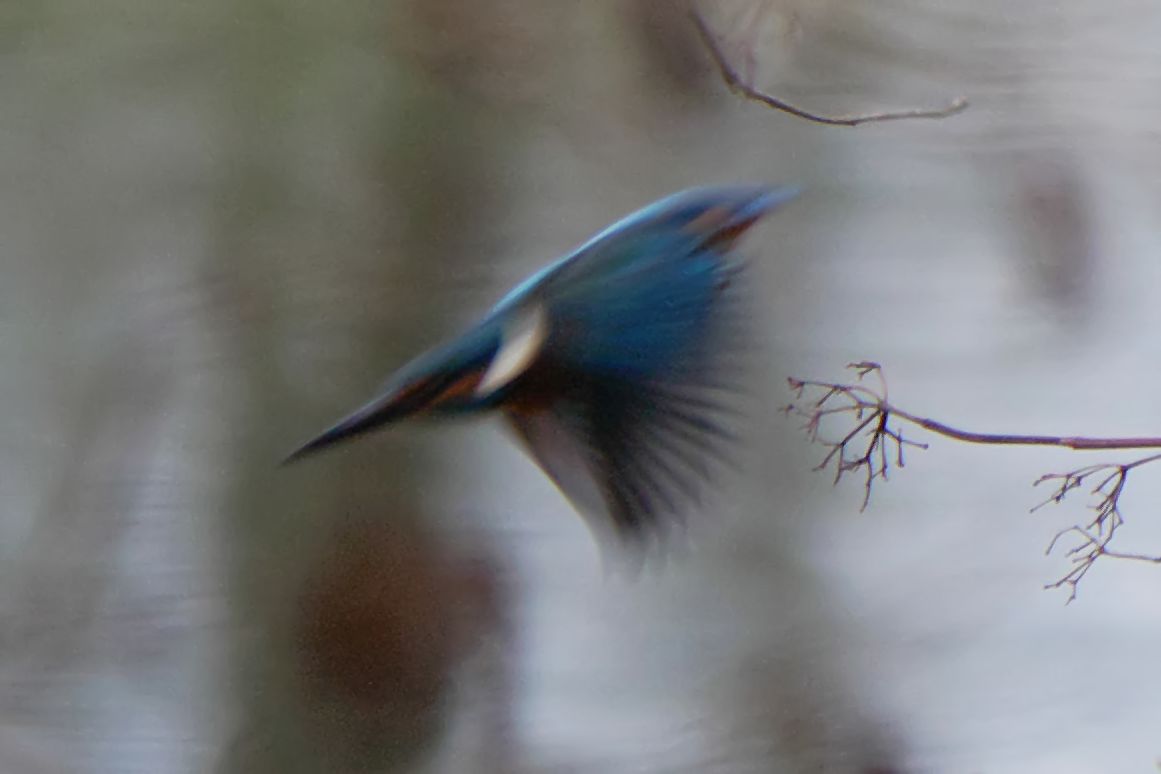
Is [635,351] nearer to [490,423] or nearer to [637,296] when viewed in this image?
[637,296]

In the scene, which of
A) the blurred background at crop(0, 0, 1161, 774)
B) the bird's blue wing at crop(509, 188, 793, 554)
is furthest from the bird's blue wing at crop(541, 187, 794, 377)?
the blurred background at crop(0, 0, 1161, 774)

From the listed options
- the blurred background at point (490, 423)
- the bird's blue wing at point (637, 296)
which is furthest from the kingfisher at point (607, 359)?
the blurred background at point (490, 423)

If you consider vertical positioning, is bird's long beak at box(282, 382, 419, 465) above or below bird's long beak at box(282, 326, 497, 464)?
below

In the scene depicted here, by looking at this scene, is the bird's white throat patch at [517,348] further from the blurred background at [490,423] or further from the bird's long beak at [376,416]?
the blurred background at [490,423]

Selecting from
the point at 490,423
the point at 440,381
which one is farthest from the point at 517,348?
the point at 490,423

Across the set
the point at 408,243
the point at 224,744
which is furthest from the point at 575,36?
the point at 224,744

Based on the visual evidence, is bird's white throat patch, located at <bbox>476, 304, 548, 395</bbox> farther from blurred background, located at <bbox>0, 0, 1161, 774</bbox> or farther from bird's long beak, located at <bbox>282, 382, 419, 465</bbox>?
blurred background, located at <bbox>0, 0, 1161, 774</bbox>

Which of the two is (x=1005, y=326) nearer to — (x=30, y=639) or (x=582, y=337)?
(x=582, y=337)
